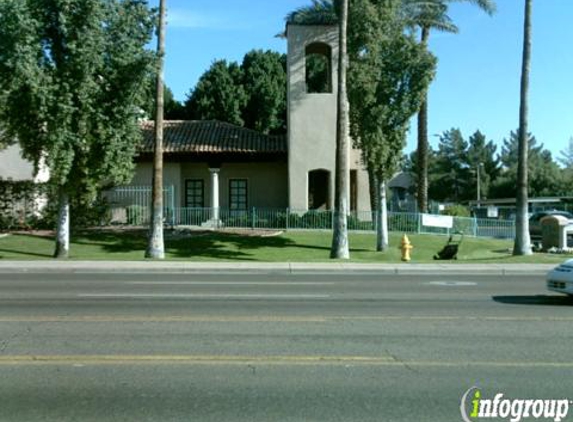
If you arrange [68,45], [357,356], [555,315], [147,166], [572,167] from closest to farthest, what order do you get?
[357,356]
[555,315]
[68,45]
[147,166]
[572,167]

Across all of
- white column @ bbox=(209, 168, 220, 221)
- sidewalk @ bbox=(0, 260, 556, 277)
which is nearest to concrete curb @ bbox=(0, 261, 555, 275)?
sidewalk @ bbox=(0, 260, 556, 277)

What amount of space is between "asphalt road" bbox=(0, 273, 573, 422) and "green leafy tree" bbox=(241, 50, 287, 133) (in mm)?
42177

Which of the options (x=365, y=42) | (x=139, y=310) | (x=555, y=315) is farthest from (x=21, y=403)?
(x=365, y=42)

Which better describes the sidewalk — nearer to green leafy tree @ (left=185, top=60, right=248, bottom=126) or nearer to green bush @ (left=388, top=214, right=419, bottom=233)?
green bush @ (left=388, top=214, right=419, bottom=233)

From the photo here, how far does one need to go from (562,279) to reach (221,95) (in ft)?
148

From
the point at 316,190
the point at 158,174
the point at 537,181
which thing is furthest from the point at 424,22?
the point at 537,181

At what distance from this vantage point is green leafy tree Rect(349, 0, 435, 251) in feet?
91.4

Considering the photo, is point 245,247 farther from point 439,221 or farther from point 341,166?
point 439,221

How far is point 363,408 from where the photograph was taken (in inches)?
229

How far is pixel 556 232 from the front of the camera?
30281 mm

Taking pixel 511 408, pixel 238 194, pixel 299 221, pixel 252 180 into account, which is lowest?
pixel 511 408

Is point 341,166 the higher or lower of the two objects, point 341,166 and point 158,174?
the higher

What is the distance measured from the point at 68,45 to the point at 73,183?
15.6ft

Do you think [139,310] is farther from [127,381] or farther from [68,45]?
[68,45]
